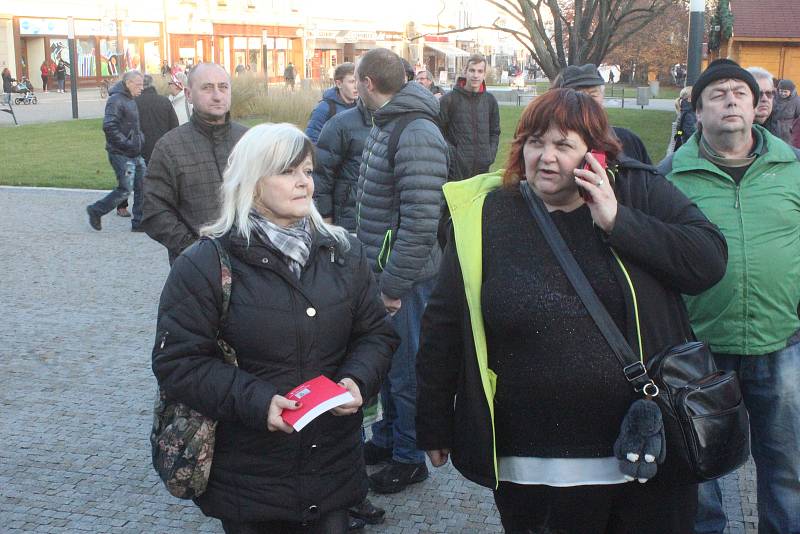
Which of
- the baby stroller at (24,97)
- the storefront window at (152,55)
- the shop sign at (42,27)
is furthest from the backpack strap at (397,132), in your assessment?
the storefront window at (152,55)

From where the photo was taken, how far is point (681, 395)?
2508 mm

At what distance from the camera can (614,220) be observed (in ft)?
8.22

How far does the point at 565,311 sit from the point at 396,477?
2.18m

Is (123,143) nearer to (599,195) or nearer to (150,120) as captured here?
(150,120)

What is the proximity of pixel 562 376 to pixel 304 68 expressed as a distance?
6873 centimetres

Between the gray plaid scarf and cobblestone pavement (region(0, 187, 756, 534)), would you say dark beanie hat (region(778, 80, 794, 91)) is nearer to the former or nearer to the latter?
cobblestone pavement (region(0, 187, 756, 534))

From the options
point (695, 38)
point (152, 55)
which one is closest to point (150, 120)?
point (695, 38)

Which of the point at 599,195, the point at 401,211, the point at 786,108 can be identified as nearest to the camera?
the point at 599,195

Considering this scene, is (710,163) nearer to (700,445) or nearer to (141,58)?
(700,445)

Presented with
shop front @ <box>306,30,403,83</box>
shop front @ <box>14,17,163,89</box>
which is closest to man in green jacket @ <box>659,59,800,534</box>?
shop front @ <box>14,17,163,89</box>

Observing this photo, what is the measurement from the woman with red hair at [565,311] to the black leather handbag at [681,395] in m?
0.03

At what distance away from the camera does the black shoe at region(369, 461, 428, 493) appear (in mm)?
4445

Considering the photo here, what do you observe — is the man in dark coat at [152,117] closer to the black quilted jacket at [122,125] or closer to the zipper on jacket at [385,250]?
the black quilted jacket at [122,125]

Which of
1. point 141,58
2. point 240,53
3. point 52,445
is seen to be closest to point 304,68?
point 240,53
